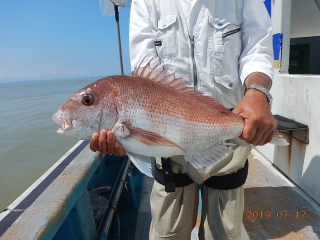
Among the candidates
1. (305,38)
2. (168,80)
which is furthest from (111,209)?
(305,38)

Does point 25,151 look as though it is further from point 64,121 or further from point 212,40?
point 212,40

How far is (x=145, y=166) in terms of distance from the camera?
133cm

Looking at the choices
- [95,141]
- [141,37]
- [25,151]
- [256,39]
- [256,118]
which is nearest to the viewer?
[256,118]

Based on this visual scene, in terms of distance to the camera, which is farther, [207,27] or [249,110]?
[207,27]

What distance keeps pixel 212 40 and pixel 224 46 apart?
0.09 meters

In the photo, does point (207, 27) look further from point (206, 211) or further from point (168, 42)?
point (206, 211)

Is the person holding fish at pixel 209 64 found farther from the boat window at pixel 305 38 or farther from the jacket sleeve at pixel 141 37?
the boat window at pixel 305 38

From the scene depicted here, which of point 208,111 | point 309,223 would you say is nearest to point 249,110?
point 208,111

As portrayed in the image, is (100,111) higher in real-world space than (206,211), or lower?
higher

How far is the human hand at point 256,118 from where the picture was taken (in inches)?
45.4

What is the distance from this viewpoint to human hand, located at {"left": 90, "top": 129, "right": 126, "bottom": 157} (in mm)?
1218

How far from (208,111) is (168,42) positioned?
62cm

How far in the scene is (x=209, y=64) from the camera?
1509mm
